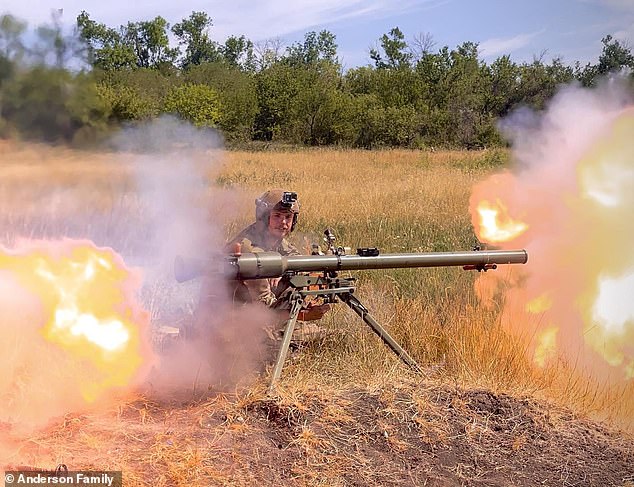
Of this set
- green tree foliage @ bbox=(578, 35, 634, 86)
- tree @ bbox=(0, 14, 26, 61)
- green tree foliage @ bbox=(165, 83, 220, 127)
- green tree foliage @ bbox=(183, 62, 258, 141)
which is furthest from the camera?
green tree foliage @ bbox=(578, 35, 634, 86)

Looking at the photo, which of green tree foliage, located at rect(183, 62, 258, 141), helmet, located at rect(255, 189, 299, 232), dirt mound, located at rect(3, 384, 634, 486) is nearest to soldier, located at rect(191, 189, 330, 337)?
helmet, located at rect(255, 189, 299, 232)

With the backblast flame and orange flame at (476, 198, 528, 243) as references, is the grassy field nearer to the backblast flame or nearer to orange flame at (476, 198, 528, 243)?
the backblast flame

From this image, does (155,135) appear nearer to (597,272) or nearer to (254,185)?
(597,272)

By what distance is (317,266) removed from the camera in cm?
441

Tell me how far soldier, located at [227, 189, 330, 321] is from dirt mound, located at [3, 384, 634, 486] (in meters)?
0.73

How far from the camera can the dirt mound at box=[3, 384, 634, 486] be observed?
11.6 feet

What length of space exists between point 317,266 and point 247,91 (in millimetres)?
8510

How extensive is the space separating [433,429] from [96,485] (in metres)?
2.01

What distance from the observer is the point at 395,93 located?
3759 centimetres

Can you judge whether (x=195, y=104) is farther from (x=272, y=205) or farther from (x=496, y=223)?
(x=496, y=223)

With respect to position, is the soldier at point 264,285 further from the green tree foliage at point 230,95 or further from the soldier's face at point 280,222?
the green tree foliage at point 230,95

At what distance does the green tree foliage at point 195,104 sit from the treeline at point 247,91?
16 millimetres

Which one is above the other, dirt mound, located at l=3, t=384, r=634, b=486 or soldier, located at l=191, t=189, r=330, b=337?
soldier, located at l=191, t=189, r=330, b=337

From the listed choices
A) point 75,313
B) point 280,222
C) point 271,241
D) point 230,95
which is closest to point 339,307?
point 271,241
